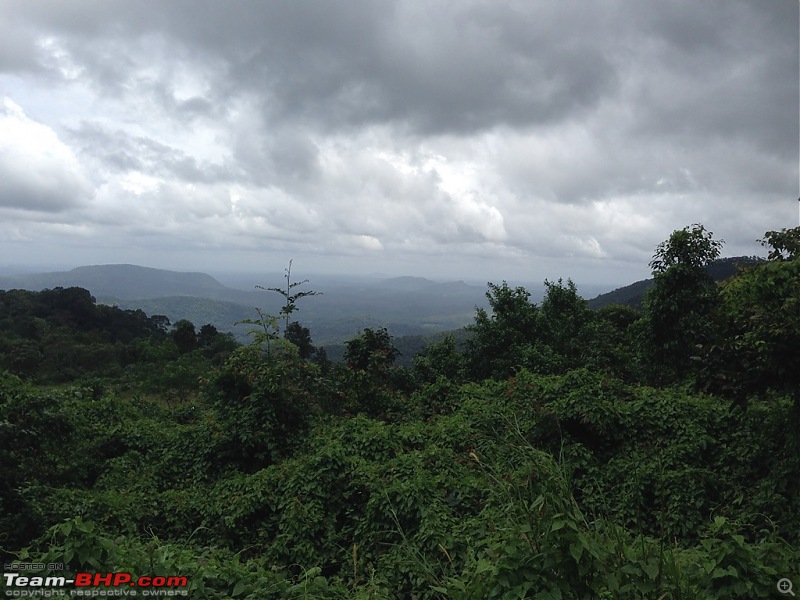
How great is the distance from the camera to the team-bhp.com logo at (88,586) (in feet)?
10.0

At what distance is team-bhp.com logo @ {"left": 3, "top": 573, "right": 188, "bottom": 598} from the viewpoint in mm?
3057

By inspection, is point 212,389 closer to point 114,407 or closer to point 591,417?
point 114,407

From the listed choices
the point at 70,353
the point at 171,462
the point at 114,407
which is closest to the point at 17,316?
the point at 70,353

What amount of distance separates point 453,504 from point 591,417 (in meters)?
2.85

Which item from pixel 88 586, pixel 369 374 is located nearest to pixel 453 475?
pixel 369 374

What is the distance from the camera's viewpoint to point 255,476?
7188 millimetres

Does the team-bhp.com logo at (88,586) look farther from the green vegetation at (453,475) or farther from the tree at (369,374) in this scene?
the tree at (369,374)

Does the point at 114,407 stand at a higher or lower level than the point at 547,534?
lower

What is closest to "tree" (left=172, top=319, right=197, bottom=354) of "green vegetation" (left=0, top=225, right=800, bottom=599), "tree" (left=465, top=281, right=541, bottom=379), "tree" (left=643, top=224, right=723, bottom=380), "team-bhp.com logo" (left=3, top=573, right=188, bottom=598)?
"green vegetation" (left=0, top=225, right=800, bottom=599)

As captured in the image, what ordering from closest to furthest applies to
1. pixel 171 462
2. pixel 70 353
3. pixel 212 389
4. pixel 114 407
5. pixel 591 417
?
pixel 591 417 → pixel 171 462 → pixel 212 389 → pixel 114 407 → pixel 70 353

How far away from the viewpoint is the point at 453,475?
23.4 feet

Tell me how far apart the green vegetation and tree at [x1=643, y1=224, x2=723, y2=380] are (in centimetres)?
4

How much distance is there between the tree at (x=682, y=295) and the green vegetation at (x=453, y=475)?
4 centimetres

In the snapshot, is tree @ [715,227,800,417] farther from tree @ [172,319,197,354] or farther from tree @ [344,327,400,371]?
tree @ [172,319,197,354]
